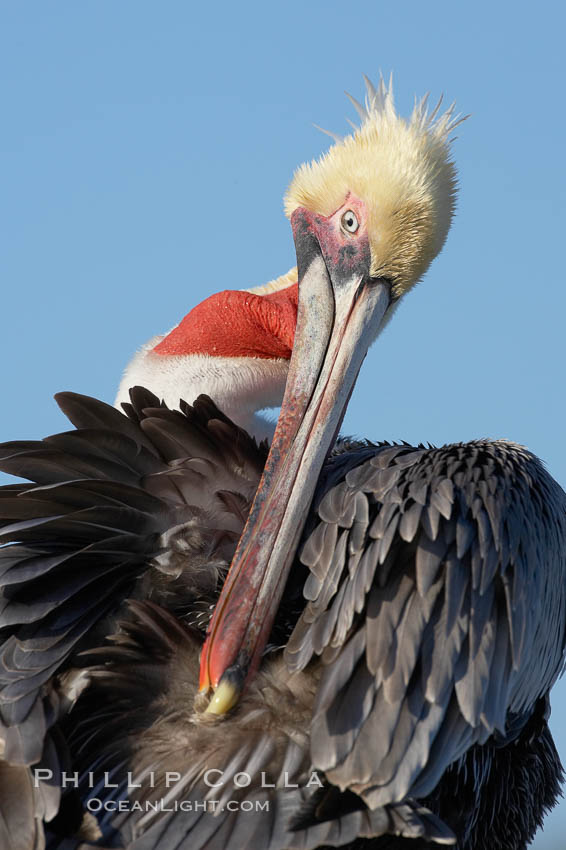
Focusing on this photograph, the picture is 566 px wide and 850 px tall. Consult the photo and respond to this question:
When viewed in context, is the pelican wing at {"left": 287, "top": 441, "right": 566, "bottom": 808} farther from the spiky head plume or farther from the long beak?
the spiky head plume

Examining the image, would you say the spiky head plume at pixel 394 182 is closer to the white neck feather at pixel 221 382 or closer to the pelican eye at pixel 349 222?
the pelican eye at pixel 349 222

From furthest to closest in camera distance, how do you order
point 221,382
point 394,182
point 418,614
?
point 221,382 → point 394,182 → point 418,614

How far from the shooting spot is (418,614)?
3234 millimetres

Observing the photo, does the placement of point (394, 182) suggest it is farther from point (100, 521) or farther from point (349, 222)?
point (100, 521)

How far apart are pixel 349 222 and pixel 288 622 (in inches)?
58.8

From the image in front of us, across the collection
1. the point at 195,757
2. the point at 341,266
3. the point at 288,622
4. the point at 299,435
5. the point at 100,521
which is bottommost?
the point at 195,757

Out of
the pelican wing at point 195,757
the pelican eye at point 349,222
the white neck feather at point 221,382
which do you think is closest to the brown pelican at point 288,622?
the pelican wing at point 195,757

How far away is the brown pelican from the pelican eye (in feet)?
0.37

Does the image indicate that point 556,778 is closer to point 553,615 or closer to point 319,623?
point 553,615

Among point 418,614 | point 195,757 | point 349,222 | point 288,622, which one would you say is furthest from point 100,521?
point 349,222

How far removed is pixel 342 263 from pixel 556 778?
6.68 ft

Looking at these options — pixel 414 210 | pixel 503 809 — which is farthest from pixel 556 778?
pixel 414 210

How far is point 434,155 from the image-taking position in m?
4.41

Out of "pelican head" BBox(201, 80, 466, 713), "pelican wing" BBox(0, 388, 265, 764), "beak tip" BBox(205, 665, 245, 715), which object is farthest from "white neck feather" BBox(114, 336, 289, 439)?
"beak tip" BBox(205, 665, 245, 715)
